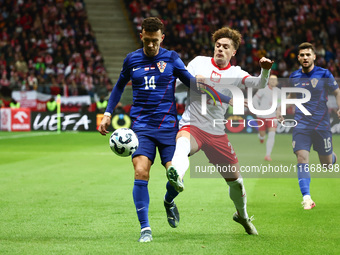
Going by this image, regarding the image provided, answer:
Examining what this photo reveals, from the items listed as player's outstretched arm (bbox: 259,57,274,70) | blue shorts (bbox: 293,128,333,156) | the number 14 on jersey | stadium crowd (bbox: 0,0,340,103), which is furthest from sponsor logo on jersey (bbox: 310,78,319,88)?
stadium crowd (bbox: 0,0,340,103)

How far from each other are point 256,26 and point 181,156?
84.6 ft

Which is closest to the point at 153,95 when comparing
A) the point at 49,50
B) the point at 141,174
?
the point at 141,174

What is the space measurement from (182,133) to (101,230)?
1402 mm

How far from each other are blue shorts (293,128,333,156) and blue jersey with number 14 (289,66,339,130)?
0.23ft

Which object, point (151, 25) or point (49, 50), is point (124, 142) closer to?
point (151, 25)

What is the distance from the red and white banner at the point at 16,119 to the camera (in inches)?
991

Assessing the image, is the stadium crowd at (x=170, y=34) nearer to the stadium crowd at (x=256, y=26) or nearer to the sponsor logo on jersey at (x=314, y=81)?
the stadium crowd at (x=256, y=26)

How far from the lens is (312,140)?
8.69 metres

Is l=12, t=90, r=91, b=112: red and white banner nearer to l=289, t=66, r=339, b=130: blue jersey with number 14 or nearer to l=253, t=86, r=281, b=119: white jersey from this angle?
l=253, t=86, r=281, b=119: white jersey

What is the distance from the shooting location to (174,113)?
251 inches

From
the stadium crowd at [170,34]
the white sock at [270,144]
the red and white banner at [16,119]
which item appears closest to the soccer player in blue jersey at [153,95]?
the white sock at [270,144]

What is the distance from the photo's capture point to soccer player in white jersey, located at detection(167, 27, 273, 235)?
6.30 meters

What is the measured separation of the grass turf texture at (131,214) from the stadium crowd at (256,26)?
50.3 ft

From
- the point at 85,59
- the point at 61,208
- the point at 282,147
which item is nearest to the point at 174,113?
the point at 61,208
